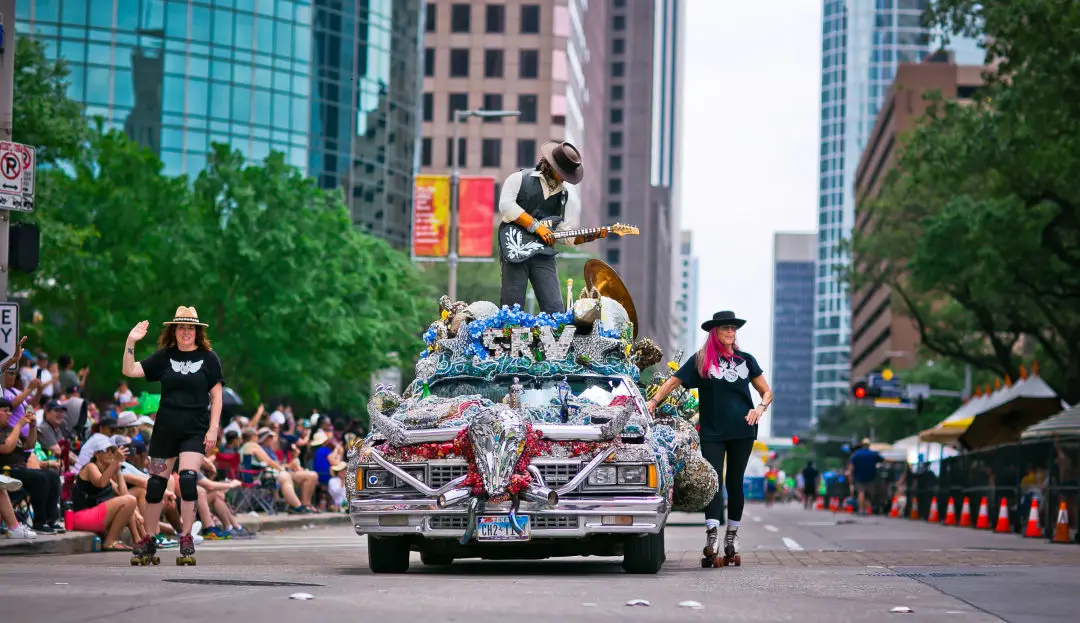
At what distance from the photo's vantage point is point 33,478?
60.4 ft

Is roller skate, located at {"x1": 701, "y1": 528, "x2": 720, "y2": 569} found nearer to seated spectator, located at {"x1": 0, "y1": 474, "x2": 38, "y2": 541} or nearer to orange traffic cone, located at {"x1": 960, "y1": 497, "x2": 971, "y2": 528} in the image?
seated spectator, located at {"x1": 0, "y1": 474, "x2": 38, "y2": 541}

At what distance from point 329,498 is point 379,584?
2258cm

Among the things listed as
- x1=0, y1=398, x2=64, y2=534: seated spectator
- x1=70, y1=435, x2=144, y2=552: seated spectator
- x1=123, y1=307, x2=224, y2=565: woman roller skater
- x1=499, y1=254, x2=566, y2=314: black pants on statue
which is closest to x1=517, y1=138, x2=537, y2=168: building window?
x1=0, y1=398, x2=64, y2=534: seated spectator

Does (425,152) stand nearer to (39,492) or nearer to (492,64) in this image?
(492,64)

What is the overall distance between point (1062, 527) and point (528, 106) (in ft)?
306

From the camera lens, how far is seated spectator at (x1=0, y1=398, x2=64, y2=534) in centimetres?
1800

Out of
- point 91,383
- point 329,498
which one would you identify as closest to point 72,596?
point 329,498

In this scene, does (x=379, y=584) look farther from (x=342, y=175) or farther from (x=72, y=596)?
(x=342, y=175)

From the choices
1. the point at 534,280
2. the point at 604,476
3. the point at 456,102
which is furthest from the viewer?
the point at 456,102

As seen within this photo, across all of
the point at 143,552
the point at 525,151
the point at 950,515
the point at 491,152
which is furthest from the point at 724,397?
the point at 525,151

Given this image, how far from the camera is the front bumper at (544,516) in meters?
12.8

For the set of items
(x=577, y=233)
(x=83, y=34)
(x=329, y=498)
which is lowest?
(x=329, y=498)

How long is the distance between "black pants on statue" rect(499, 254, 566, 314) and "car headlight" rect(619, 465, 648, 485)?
3675 millimetres

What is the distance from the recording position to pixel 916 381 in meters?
105
